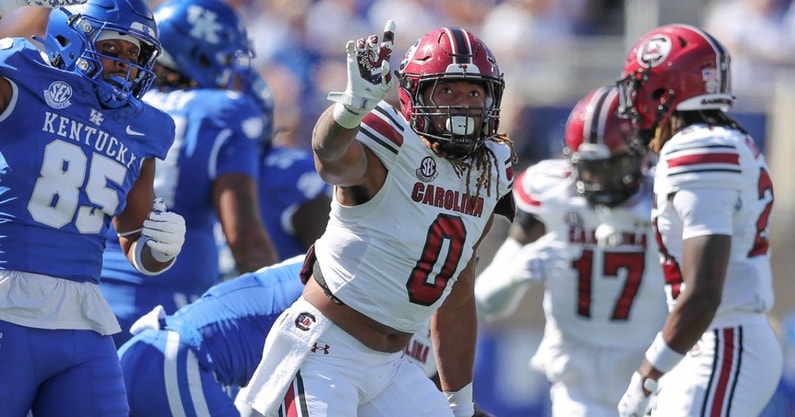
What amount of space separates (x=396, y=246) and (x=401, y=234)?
4 centimetres

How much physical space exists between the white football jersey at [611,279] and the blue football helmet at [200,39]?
167cm

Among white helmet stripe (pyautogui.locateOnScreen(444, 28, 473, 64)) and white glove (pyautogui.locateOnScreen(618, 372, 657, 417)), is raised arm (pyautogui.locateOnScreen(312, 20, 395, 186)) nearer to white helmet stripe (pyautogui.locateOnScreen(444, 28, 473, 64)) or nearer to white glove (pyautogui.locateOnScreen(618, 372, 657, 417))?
white helmet stripe (pyautogui.locateOnScreen(444, 28, 473, 64))

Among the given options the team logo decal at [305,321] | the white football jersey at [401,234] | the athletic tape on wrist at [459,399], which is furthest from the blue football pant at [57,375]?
the athletic tape on wrist at [459,399]

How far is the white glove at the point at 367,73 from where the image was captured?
3217 mm

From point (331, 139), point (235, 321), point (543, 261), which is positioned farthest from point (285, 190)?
point (331, 139)

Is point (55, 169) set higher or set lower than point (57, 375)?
higher

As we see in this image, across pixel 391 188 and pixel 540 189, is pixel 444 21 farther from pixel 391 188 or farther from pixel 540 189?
pixel 391 188

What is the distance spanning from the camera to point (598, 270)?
577 centimetres

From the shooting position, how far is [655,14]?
37.9 ft

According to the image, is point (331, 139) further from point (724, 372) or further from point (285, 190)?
point (285, 190)

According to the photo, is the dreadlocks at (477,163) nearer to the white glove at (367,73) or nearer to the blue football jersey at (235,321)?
the white glove at (367,73)

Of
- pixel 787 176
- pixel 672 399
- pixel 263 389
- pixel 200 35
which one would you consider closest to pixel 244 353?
pixel 263 389

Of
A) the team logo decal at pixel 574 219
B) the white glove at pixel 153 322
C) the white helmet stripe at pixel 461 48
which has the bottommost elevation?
the white glove at pixel 153 322

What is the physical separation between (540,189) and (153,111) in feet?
7.77
